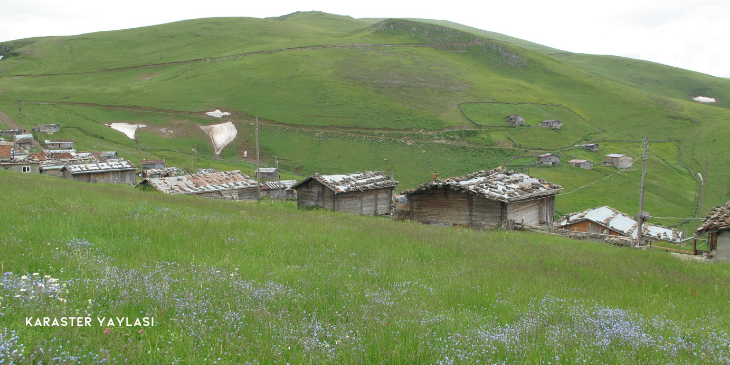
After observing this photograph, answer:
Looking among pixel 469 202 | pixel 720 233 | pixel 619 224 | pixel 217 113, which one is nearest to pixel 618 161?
pixel 619 224

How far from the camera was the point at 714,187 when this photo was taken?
69.9 metres

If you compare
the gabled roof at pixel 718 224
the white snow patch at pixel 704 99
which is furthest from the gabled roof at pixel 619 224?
the white snow patch at pixel 704 99

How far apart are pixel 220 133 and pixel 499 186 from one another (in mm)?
81110

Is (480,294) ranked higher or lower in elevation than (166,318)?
lower

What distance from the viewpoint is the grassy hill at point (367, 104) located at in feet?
270

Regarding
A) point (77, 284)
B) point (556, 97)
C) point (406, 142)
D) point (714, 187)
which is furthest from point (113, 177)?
point (556, 97)

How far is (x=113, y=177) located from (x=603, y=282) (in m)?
63.0

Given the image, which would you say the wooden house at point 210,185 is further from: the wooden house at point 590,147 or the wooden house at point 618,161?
the wooden house at point 590,147

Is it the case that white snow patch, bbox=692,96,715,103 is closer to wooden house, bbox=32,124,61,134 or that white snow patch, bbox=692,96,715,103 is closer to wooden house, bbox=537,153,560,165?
wooden house, bbox=537,153,560,165

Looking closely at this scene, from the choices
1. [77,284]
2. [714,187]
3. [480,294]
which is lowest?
[714,187]

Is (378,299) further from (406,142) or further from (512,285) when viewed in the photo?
(406,142)

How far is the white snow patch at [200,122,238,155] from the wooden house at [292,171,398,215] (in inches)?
2405

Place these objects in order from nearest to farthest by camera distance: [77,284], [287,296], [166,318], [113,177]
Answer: [166,318] → [77,284] → [287,296] → [113,177]

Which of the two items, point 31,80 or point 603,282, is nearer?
point 603,282
